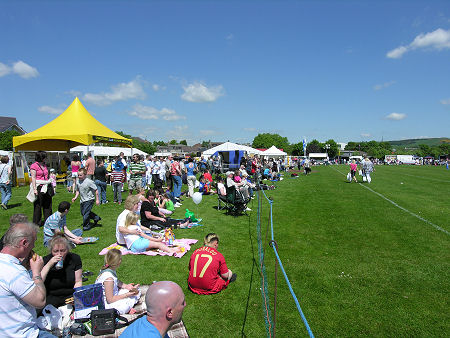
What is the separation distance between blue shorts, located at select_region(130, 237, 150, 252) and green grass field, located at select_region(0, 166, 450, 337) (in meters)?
0.20

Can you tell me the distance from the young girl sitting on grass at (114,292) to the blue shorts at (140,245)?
73.6 inches

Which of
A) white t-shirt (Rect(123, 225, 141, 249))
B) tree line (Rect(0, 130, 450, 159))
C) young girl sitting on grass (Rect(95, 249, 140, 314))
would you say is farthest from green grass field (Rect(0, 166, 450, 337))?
tree line (Rect(0, 130, 450, 159))

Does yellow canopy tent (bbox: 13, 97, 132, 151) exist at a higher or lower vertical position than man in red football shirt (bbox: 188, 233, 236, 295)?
higher

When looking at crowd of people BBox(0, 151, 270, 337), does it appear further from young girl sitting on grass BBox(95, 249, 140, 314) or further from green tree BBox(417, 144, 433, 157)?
green tree BBox(417, 144, 433, 157)

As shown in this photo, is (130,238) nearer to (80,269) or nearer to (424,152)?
(80,269)

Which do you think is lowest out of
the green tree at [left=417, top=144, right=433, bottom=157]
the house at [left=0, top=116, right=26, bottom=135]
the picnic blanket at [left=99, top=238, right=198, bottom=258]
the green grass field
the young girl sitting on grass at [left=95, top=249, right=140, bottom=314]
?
the green grass field

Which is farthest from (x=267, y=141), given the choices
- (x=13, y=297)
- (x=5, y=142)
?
(x=13, y=297)

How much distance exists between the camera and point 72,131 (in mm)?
11961

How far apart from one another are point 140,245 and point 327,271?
3.93m

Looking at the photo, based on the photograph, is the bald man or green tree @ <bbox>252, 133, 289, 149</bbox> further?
green tree @ <bbox>252, 133, 289, 149</bbox>

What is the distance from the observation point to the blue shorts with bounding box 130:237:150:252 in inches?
234

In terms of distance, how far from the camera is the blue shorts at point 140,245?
5.95 m

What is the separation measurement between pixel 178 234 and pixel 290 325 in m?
4.55

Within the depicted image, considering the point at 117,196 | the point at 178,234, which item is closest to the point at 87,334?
the point at 178,234
